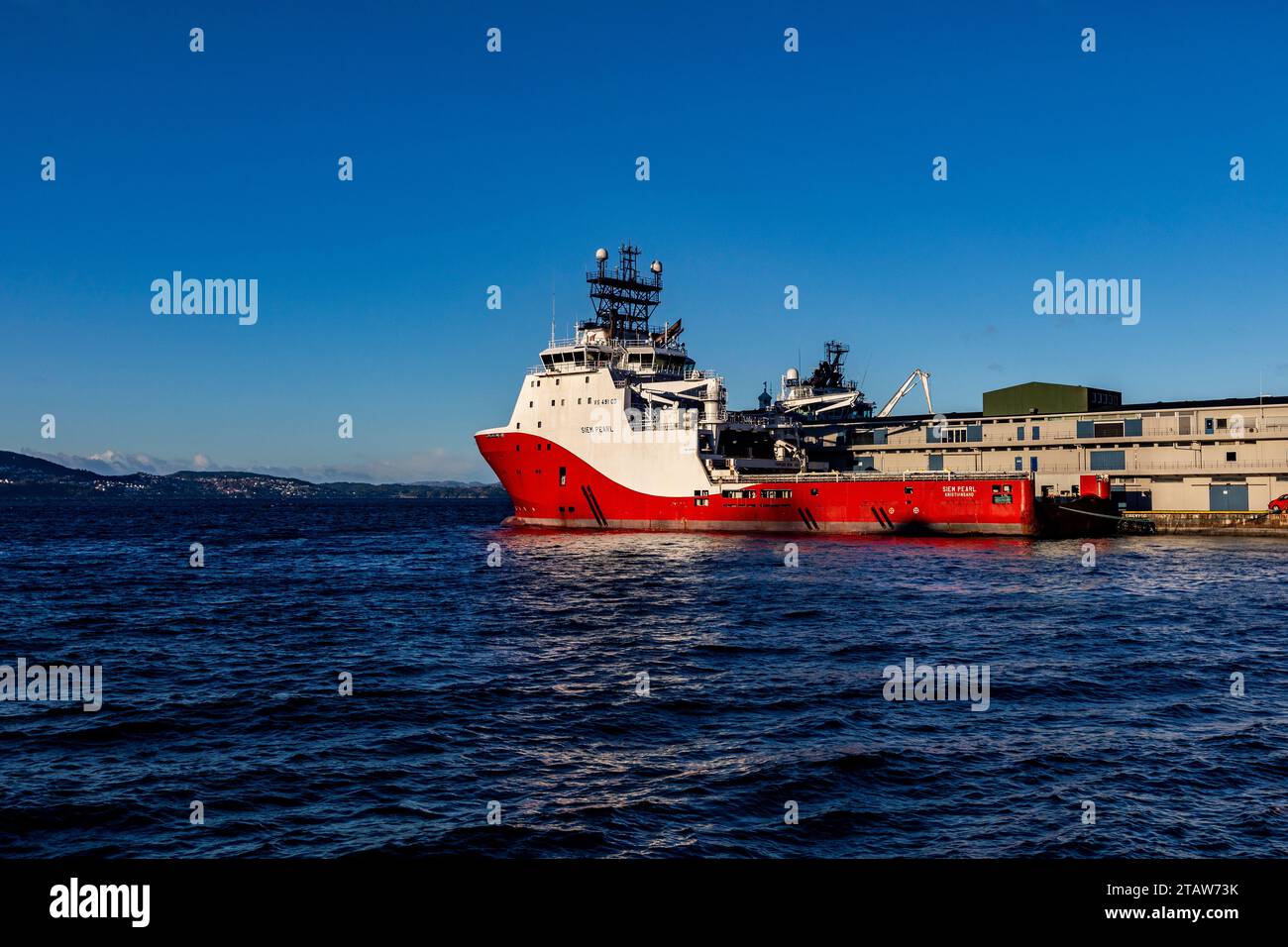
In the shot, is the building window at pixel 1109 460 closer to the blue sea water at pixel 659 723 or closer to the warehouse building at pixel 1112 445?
the warehouse building at pixel 1112 445

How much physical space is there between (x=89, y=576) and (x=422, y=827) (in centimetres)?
4460

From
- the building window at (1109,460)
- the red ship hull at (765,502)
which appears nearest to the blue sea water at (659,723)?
the red ship hull at (765,502)

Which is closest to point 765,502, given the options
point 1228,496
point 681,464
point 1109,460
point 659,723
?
point 681,464

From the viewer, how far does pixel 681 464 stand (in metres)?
Result: 68.6

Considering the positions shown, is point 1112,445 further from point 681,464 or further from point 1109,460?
point 681,464

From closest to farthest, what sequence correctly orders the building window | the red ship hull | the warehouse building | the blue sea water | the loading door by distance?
1. the blue sea water
2. the red ship hull
3. the warehouse building
4. the loading door
5. the building window

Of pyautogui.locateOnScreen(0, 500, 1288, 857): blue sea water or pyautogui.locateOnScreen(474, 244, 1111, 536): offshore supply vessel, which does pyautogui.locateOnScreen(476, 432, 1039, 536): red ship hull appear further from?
pyautogui.locateOnScreen(0, 500, 1288, 857): blue sea water

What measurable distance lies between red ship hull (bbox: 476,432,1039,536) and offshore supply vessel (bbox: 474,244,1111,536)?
8 centimetres

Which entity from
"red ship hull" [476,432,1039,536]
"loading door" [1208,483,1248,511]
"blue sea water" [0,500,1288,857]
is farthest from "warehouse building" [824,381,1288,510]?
"blue sea water" [0,500,1288,857]

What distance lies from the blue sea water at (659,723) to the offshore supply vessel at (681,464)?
844 inches

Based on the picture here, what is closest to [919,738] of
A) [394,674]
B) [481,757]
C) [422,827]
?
[481,757]

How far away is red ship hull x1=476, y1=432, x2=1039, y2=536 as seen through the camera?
61375 mm

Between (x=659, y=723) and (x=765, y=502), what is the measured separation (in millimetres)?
48455

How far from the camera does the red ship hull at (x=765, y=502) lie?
61.4 m
